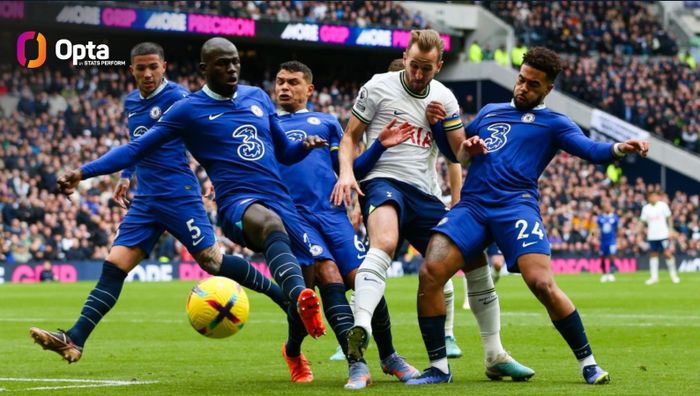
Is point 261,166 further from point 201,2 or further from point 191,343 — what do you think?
point 201,2

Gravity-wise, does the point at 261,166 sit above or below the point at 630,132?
above

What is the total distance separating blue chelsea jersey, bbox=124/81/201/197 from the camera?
36.3 feet

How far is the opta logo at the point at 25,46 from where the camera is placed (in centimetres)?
3866

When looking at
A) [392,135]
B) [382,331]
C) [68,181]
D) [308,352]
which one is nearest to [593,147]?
[392,135]

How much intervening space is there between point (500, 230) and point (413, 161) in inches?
38.0

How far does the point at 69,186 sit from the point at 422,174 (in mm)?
2814

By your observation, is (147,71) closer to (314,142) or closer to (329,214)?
(329,214)

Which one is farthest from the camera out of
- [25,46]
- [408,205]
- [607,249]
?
[25,46]

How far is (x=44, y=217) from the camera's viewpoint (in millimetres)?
32812

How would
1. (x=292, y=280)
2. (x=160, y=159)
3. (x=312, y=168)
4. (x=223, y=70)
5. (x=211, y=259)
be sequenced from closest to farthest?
(x=292, y=280) < (x=223, y=70) < (x=312, y=168) < (x=211, y=259) < (x=160, y=159)

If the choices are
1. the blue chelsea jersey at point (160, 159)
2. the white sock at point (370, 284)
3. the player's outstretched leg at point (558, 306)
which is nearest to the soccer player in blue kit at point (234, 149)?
the white sock at point (370, 284)

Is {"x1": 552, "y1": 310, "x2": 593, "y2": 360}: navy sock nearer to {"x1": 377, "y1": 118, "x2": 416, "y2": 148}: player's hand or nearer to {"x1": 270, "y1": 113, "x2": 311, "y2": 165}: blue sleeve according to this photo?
{"x1": 377, "y1": 118, "x2": 416, "y2": 148}: player's hand

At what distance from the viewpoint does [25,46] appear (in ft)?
128

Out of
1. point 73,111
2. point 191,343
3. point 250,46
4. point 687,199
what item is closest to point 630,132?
point 687,199
